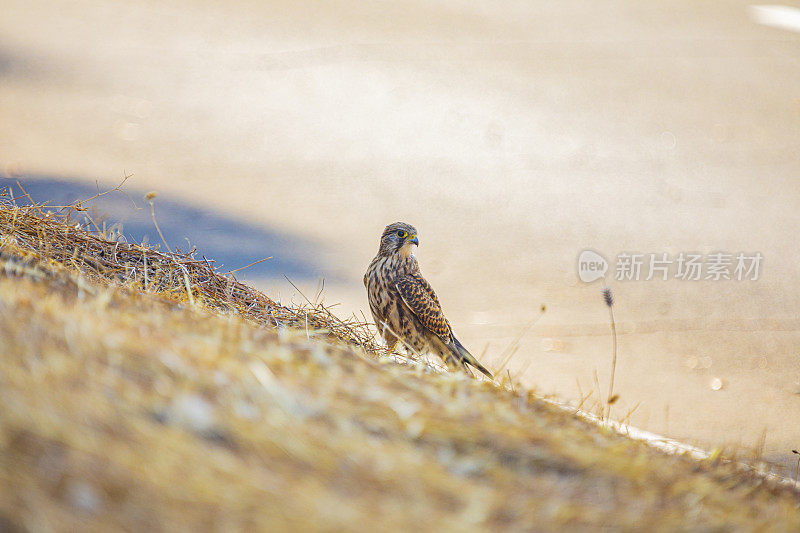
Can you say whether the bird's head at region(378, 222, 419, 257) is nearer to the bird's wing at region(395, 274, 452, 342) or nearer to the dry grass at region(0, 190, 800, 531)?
the bird's wing at region(395, 274, 452, 342)

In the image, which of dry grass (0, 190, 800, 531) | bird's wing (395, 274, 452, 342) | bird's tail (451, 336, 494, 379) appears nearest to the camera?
dry grass (0, 190, 800, 531)

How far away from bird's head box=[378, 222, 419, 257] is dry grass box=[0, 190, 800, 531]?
190cm

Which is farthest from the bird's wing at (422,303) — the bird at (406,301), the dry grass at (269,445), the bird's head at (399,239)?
the dry grass at (269,445)

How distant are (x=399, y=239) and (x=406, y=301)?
41cm

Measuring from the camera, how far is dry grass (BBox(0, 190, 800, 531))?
111cm

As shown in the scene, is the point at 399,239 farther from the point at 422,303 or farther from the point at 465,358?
the point at 465,358

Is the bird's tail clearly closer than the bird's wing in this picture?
Yes

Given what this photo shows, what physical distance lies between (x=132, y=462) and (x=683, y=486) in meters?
1.45

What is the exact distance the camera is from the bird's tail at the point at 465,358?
3.37 m

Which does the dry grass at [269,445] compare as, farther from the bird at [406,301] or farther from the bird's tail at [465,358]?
the bird at [406,301]

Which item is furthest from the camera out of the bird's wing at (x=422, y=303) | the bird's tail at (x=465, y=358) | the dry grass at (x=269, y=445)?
the bird's wing at (x=422, y=303)

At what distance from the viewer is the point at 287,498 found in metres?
1.15

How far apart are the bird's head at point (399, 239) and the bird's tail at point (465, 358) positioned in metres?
0.68

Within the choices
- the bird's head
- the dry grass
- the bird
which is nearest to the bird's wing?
the bird
